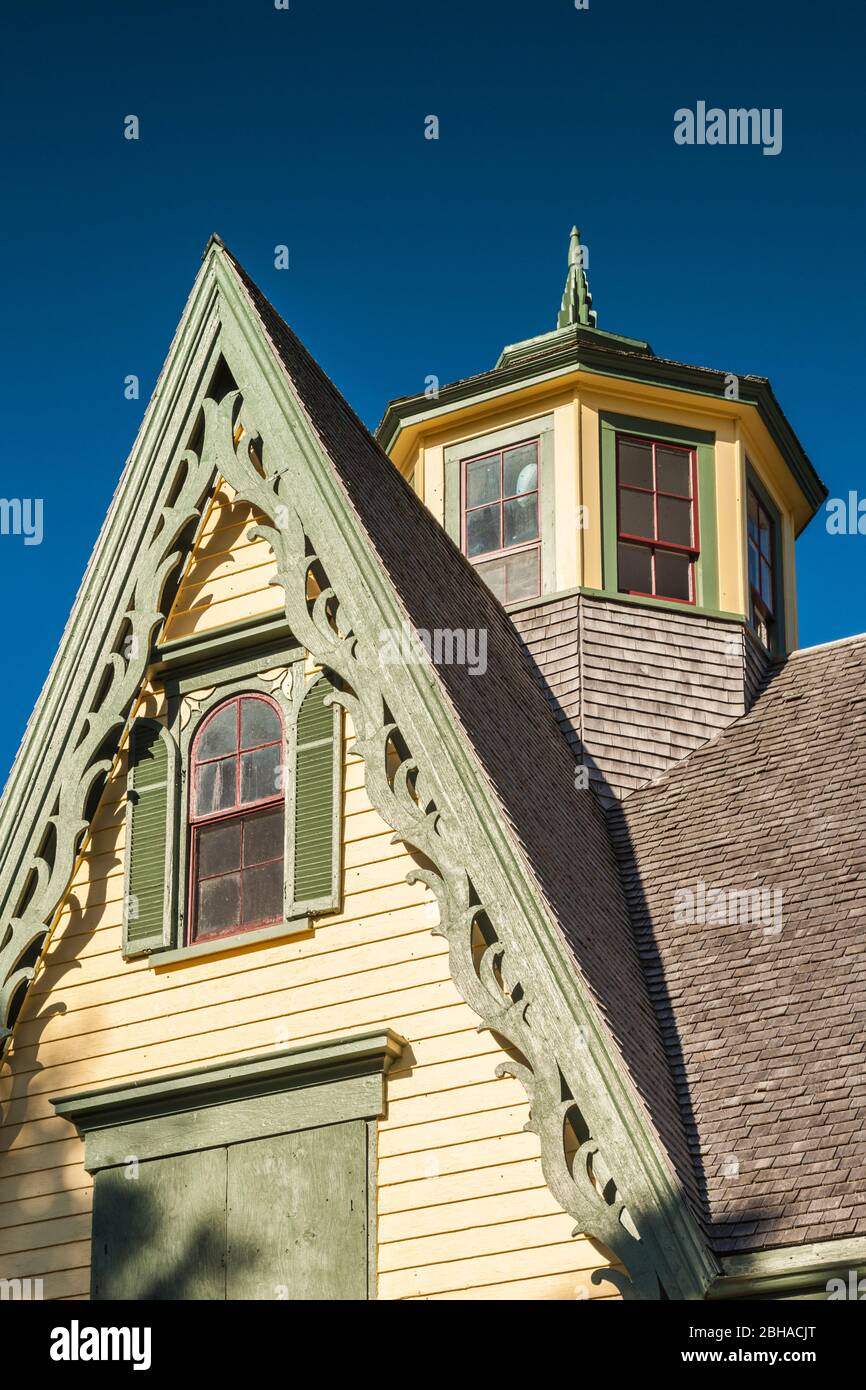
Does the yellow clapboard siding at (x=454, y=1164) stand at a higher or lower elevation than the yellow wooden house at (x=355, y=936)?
lower

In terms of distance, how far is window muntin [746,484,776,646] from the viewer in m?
19.7

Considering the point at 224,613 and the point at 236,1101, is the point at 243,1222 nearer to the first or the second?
the point at 236,1101

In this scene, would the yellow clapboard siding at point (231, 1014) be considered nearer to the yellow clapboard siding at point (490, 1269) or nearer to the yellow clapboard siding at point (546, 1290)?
the yellow clapboard siding at point (490, 1269)

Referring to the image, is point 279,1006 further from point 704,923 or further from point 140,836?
point 704,923

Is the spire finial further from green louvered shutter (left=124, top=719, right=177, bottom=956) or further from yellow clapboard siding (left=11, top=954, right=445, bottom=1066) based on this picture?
yellow clapboard siding (left=11, top=954, right=445, bottom=1066)

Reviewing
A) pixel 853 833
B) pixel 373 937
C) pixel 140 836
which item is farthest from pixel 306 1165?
pixel 853 833

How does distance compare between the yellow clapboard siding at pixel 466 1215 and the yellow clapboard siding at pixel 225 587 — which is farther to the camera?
the yellow clapboard siding at pixel 225 587

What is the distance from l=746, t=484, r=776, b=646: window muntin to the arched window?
704cm

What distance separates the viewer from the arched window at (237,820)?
13.0 metres

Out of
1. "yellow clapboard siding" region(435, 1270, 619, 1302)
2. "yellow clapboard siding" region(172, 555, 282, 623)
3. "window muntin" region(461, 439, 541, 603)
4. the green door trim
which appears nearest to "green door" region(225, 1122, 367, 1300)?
the green door trim

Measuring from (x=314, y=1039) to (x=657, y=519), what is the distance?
834 centimetres

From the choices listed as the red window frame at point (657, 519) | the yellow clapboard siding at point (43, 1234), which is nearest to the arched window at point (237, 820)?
the yellow clapboard siding at point (43, 1234)

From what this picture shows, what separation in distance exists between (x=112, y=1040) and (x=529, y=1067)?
291cm

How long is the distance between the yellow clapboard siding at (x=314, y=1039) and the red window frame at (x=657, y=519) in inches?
222
